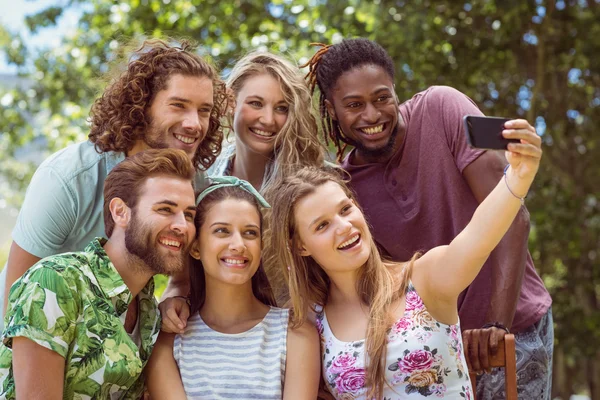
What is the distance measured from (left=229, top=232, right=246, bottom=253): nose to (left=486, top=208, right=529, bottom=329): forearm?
110cm

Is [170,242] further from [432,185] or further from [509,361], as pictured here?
[509,361]

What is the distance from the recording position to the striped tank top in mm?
3262

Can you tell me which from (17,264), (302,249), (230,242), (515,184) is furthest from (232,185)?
(515,184)

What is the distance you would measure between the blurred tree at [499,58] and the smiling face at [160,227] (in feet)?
13.5

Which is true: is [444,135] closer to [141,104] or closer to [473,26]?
[141,104]

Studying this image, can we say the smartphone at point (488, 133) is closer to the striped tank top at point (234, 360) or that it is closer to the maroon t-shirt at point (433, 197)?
the maroon t-shirt at point (433, 197)

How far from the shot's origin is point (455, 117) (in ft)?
12.4

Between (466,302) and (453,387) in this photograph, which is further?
(466,302)

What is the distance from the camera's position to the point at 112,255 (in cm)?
329

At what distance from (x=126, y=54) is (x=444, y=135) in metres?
1.64

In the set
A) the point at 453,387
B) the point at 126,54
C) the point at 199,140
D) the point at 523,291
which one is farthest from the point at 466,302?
the point at 126,54

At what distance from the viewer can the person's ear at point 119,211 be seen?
329 cm

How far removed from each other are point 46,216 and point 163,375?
915 mm

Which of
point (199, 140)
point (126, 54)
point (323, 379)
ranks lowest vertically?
point (323, 379)
